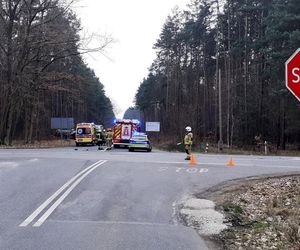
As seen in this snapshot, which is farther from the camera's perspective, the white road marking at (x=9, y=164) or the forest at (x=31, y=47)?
the forest at (x=31, y=47)

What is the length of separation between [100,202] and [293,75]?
575 centimetres

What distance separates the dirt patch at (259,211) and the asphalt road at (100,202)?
0.73 m

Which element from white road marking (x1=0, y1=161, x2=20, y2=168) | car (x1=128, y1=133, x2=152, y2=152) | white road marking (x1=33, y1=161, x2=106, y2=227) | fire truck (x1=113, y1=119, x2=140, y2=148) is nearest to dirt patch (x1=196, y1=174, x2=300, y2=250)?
white road marking (x1=33, y1=161, x2=106, y2=227)

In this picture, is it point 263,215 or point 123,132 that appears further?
point 123,132

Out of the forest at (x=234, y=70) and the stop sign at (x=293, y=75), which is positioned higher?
the forest at (x=234, y=70)

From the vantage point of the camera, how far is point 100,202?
1194 centimetres

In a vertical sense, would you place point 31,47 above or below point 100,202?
above

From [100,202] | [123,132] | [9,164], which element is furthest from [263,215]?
[123,132]

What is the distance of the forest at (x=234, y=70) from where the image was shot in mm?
43531

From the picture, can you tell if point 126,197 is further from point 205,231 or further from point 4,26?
point 4,26

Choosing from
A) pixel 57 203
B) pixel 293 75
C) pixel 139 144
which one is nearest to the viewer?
pixel 293 75

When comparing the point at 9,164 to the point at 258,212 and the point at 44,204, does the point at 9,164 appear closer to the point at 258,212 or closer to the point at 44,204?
the point at 44,204

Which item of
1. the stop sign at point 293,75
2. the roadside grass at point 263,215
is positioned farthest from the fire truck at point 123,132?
the stop sign at point 293,75

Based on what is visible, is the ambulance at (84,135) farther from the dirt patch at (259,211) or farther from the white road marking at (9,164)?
the dirt patch at (259,211)
